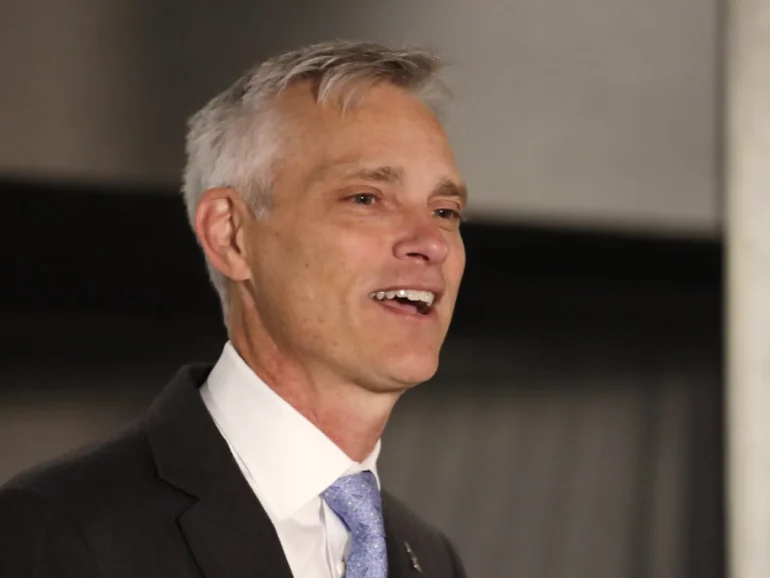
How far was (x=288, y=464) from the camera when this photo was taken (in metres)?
1.42

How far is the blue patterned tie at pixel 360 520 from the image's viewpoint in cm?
143

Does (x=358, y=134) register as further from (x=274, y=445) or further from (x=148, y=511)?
(x=148, y=511)

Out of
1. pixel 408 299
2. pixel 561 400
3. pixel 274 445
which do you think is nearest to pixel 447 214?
pixel 408 299

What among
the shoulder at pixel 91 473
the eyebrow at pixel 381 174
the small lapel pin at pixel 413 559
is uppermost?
the eyebrow at pixel 381 174

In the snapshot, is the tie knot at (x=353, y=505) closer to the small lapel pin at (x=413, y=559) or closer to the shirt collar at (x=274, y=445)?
the shirt collar at (x=274, y=445)

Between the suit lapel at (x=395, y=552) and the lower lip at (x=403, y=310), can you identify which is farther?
the suit lapel at (x=395, y=552)

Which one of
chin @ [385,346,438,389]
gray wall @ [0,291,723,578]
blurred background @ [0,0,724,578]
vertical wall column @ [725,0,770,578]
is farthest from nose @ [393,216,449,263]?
vertical wall column @ [725,0,770,578]

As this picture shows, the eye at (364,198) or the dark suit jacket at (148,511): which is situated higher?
the eye at (364,198)

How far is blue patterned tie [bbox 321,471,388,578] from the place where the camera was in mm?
1433

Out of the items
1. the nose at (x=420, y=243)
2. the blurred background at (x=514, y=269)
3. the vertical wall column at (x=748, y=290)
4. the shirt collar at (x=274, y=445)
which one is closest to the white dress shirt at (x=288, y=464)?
the shirt collar at (x=274, y=445)

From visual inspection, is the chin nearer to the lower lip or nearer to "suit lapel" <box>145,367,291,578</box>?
the lower lip

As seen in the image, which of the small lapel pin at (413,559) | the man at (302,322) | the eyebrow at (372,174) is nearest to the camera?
the man at (302,322)

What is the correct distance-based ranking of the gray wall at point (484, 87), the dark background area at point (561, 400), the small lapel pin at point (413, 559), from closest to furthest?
the small lapel pin at point (413, 559) → the gray wall at point (484, 87) → the dark background area at point (561, 400)

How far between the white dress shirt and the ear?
145 millimetres
